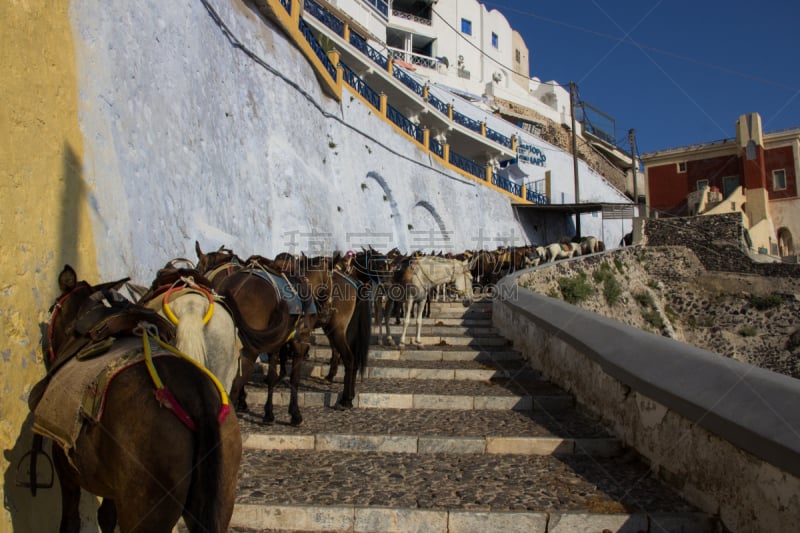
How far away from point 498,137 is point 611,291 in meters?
14.5

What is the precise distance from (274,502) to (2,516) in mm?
1484

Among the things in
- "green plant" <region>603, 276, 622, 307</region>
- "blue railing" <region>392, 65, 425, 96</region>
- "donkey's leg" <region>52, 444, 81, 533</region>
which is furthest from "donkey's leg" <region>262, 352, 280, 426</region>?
"blue railing" <region>392, 65, 425, 96</region>

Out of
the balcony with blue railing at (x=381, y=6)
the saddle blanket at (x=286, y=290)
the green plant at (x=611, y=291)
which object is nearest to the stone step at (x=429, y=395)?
the saddle blanket at (x=286, y=290)

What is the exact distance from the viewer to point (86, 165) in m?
Result: 4.80

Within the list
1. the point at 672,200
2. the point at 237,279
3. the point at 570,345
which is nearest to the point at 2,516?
the point at 237,279

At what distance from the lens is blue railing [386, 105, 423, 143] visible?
19516 mm

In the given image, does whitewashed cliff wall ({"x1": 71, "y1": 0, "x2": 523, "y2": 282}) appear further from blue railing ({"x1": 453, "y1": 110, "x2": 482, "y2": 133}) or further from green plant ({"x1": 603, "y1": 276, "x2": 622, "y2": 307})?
blue railing ({"x1": 453, "y1": 110, "x2": 482, "y2": 133})

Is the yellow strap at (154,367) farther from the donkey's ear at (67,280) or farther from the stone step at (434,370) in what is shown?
the stone step at (434,370)

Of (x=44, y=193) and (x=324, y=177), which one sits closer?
(x=44, y=193)

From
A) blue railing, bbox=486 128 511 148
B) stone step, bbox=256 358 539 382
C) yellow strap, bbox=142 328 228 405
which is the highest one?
blue railing, bbox=486 128 511 148

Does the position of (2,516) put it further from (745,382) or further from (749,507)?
(745,382)

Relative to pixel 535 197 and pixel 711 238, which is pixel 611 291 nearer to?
pixel 711 238

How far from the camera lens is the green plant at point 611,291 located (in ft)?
66.3

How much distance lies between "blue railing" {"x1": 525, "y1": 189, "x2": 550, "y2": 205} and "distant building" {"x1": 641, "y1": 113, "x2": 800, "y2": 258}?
751 cm
